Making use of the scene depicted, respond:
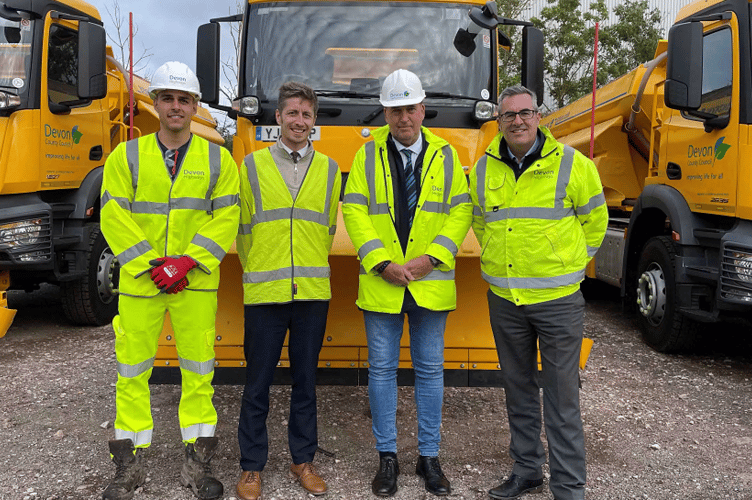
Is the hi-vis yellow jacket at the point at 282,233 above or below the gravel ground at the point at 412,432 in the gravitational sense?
above

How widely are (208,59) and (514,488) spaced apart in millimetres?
3301

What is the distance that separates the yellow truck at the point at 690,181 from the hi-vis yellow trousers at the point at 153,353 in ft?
12.4

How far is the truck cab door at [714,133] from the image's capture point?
16.3 ft

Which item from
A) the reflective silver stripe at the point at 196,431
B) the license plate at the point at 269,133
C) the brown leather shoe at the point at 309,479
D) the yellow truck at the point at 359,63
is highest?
the yellow truck at the point at 359,63

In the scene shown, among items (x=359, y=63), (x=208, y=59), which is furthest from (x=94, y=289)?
(x=359, y=63)

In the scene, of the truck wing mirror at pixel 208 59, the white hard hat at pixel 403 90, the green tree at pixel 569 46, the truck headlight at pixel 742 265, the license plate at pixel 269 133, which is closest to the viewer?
the white hard hat at pixel 403 90

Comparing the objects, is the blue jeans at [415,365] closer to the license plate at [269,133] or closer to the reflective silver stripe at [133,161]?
the reflective silver stripe at [133,161]

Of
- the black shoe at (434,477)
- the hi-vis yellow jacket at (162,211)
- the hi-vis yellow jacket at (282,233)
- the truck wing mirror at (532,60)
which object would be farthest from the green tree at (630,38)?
the hi-vis yellow jacket at (162,211)

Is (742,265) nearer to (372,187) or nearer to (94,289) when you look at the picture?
(372,187)

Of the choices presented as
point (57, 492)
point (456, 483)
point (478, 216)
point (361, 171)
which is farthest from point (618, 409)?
point (57, 492)

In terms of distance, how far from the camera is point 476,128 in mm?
4461

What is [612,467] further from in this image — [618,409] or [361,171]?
[361,171]

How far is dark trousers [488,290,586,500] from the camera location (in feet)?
9.68

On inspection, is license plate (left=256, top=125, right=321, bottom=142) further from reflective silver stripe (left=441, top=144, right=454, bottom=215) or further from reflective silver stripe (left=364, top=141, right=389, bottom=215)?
reflective silver stripe (left=441, top=144, right=454, bottom=215)
